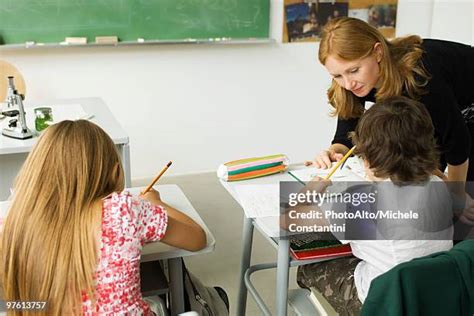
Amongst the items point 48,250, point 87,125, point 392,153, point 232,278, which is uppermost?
point 87,125

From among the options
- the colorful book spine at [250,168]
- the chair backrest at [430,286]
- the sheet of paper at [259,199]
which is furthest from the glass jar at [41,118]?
the chair backrest at [430,286]

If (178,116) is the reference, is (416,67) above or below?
above

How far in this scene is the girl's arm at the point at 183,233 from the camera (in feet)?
4.97

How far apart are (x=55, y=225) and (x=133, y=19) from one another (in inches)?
104

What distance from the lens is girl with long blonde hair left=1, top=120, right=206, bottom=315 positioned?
132 centimetres

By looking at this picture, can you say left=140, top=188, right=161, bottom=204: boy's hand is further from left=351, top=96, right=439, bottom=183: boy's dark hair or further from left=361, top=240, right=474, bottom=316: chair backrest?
left=361, top=240, right=474, bottom=316: chair backrest

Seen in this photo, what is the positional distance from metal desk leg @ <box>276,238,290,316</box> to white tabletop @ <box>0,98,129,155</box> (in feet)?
3.14

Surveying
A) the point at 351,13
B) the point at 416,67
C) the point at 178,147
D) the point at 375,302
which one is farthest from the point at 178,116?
the point at 375,302

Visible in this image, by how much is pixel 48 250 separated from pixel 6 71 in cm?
245

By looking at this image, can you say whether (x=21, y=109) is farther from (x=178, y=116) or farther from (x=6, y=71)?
(x=178, y=116)

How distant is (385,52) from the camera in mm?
1904

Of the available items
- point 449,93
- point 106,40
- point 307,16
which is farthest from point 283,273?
point 307,16

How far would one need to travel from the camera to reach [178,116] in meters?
4.05

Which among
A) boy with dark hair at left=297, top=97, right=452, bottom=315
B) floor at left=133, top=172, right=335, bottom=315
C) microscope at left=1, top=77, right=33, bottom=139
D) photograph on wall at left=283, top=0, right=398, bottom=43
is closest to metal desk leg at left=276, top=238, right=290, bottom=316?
boy with dark hair at left=297, top=97, right=452, bottom=315
